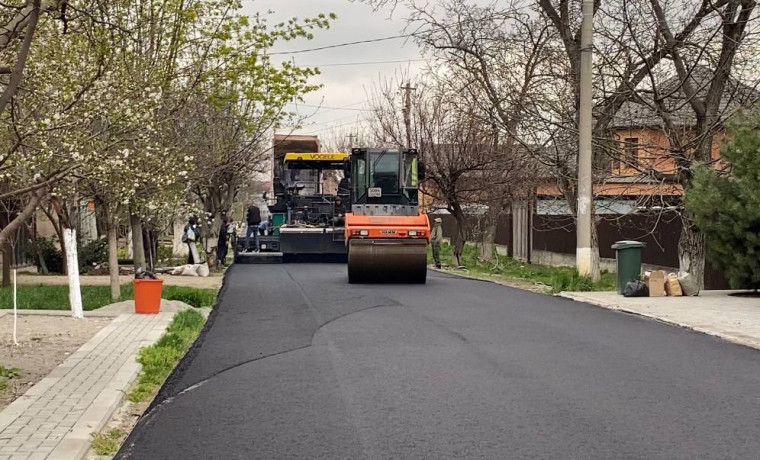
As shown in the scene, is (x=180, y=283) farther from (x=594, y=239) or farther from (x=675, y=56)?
(x=675, y=56)

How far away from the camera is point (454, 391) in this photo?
8.24 m

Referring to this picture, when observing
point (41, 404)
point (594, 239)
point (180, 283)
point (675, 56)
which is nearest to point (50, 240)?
point (180, 283)

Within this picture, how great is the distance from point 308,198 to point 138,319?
54.7 feet

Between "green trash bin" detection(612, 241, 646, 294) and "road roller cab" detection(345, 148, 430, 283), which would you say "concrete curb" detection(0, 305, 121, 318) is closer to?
A: "road roller cab" detection(345, 148, 430, 283)

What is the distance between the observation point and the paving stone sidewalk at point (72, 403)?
6.23 m

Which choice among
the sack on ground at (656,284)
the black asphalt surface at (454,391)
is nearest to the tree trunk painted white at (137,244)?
the black asphalt surface at (454,391)

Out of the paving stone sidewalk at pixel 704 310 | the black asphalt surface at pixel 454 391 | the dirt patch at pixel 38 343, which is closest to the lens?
the black asphalt surface at pixel 454 391

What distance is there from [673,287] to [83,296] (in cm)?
1122

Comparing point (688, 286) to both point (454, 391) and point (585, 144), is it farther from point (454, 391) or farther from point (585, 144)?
point (454, 391)

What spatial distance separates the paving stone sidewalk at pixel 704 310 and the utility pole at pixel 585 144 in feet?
4.38

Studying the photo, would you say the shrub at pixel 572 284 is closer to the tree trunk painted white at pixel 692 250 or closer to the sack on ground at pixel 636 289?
the sack on ground at pixel 636 289

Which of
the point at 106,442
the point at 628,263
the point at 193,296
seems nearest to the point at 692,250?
the point at 628,263

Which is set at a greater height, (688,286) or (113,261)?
(113,261)

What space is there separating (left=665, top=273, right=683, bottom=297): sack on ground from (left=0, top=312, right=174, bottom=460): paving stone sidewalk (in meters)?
10.2
